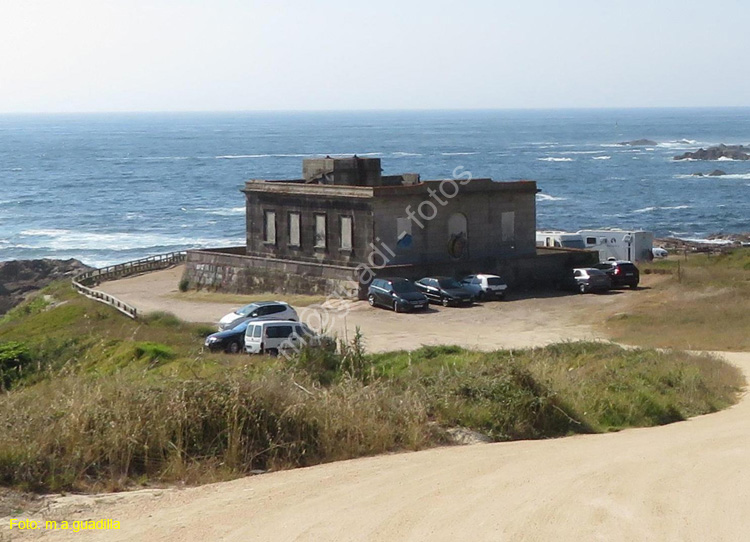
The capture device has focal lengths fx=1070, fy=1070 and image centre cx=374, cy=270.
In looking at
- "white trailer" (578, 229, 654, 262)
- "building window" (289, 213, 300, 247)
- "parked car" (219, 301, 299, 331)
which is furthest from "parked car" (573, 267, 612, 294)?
"white trailer" (578, 229, 654, 262)

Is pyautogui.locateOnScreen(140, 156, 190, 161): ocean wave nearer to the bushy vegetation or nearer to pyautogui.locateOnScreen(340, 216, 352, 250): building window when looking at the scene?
pyautogui.locateOnScreen(340, 216, 352, 250): building window

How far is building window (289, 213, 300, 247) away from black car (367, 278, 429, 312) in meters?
5.86

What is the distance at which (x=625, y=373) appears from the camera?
61.3ft

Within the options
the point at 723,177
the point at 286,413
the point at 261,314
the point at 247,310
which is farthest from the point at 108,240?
the point at 723,177

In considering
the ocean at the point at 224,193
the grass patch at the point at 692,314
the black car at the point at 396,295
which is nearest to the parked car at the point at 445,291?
the black car at the point at 396,295

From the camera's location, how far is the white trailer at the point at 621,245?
5353cm

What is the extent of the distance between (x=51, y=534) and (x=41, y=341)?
24.2 meters

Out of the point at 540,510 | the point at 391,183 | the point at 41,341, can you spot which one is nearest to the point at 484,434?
the point at 540,510

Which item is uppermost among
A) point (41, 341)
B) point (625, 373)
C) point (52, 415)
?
point (52, 415)

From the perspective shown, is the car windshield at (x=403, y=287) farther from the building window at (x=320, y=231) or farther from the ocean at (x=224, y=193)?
the ocean at (x=224, y=193)

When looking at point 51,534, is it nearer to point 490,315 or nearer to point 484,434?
point 484,434

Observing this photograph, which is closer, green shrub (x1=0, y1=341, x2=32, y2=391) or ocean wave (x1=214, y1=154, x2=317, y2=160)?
green shrub (x1=0, y1=341, x2=32, y2=391)

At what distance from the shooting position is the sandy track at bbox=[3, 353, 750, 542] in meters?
8.64

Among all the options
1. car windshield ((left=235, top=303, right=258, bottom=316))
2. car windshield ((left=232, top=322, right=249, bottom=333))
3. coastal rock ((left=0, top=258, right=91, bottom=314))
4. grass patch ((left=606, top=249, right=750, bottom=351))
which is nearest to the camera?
car windshield ((left=232, top=322, right=249, bottom=333))
